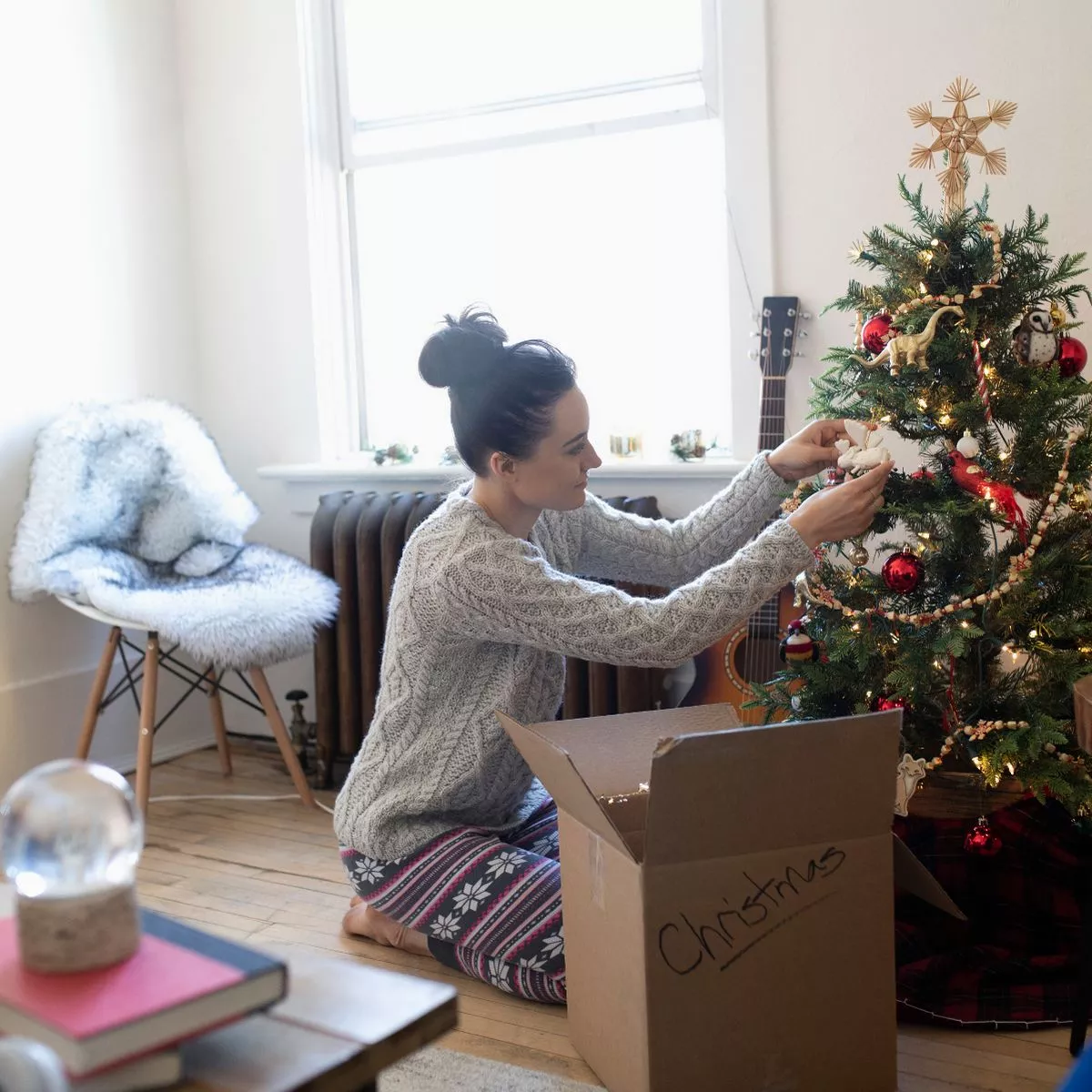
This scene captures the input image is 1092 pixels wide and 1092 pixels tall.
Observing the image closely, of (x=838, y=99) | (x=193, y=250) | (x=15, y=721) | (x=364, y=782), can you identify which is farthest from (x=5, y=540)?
(x=838, y=99)

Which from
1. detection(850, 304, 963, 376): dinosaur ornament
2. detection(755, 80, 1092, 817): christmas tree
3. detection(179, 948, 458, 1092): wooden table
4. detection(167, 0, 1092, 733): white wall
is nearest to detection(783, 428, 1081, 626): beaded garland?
detection(755, 80, 1092, 817): christmas tree

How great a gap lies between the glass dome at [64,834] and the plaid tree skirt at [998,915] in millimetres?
1223

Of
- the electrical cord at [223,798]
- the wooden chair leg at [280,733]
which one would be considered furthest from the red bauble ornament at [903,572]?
the electrical cord at [223,798]

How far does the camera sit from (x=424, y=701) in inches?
74.5

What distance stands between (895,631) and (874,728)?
0.38m

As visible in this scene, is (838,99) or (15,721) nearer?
(838,99)

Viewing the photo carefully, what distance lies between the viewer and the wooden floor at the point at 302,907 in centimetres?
158

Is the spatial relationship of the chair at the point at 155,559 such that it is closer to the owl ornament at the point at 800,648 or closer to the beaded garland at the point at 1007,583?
the owl ornament at the point at 800,648

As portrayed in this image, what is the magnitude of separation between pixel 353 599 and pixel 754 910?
1730mm

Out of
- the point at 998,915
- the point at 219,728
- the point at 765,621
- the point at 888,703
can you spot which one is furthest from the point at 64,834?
the point at 219,728

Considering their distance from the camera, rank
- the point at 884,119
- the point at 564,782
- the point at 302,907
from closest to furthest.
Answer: the point at 564,782 → the point at 302,907 → the point at 884,119

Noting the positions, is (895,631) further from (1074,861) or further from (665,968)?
(665,968)

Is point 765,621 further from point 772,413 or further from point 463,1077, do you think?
point 463,1077

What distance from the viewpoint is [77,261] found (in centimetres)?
299
